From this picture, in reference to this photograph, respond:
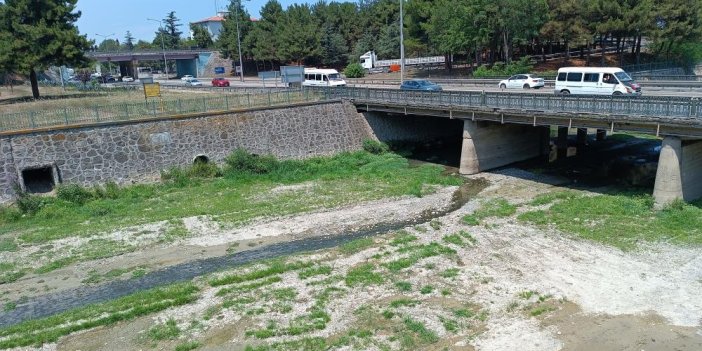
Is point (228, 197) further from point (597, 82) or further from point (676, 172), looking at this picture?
point (597, 82)

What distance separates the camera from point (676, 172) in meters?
23.8

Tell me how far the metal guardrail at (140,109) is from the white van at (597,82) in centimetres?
1776

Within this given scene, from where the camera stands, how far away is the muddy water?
698 inches

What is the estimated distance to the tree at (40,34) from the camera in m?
45.9

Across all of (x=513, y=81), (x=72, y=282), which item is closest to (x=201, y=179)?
(x=72, y=282)

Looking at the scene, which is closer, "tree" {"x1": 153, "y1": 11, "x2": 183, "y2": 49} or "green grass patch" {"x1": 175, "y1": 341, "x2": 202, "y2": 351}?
"green grass patch" {"x1": 175, "y1": 341, "x2": 202, "y2": 351}

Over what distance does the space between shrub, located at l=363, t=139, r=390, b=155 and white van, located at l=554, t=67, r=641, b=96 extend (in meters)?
13.2

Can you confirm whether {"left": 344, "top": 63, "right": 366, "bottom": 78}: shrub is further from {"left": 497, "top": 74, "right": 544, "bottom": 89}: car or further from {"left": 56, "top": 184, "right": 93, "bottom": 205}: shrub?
{"left": 56, "top": 184, "right": 93, "bottom": 205}: shrub

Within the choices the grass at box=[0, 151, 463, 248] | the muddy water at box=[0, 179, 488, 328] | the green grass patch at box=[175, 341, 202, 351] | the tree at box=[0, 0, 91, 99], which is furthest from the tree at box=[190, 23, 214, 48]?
the green grass patch at box=[175, 341, 202, 351]

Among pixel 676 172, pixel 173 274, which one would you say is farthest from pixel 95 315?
pixel 676 172

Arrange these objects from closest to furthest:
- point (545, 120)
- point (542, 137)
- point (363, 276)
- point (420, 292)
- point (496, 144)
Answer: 1. point (420, 292)
2. point (363, 276)
3. point (545, 120)
4. point (496, 144)
5. point (542, 137)

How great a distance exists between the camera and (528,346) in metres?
14.0

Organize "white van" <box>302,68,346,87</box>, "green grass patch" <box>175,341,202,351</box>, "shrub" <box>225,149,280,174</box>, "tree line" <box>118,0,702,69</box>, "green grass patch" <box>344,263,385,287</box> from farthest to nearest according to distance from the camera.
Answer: "tree line" <box>118,0,702,69</box> → "white van" <box>302,68,346,87</box> → "shrub" <box>225,149,280,174</box> → "green grass patch" <box>344,263,385,287</box> → "green grass patch" <box>175,341,202,351</box>

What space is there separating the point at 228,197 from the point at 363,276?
1362 centimetres
